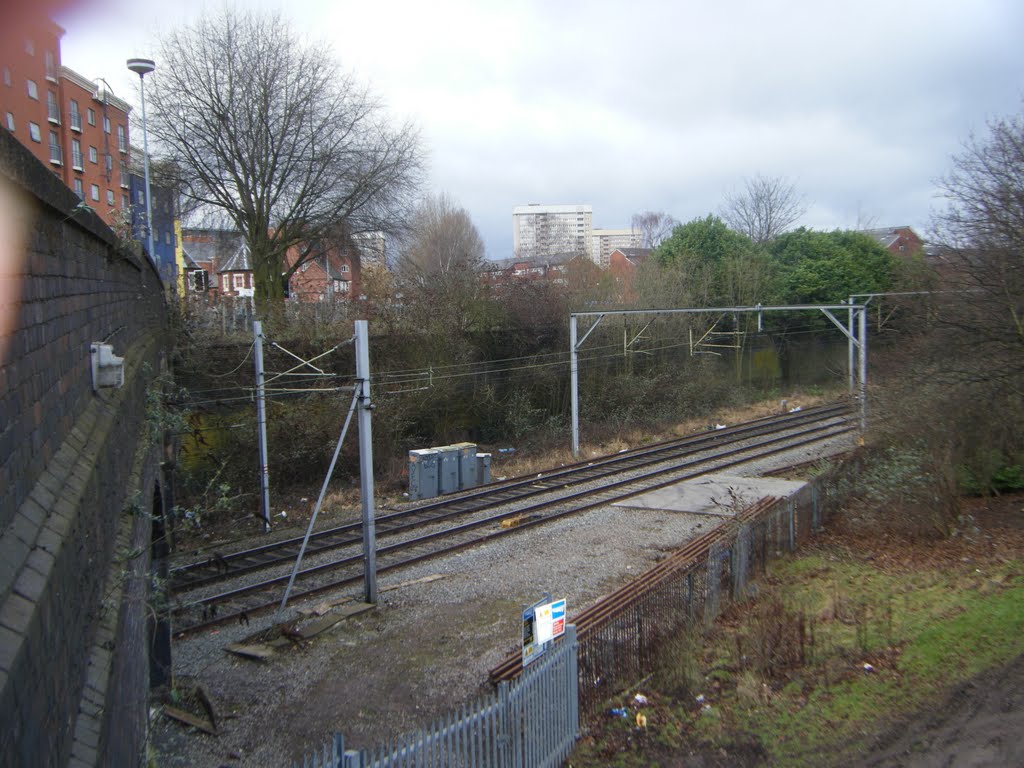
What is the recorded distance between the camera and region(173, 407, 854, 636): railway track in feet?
39.5

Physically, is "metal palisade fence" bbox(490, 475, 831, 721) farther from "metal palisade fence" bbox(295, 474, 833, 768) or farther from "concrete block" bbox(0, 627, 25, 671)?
"concrete block" bbox(0, 627, 25, 671)

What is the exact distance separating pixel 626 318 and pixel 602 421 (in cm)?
453

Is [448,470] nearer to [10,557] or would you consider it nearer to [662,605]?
[662,605]

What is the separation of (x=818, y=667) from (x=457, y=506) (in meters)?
10.6

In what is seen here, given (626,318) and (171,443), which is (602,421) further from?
(171,443)

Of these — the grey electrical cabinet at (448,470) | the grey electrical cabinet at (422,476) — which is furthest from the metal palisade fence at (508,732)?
the grey electrical cabinet at (448,470)

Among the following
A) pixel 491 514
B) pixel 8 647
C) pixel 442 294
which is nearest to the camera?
pixel 8 647

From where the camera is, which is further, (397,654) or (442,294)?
(442,294)

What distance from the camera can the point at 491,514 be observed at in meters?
17.3

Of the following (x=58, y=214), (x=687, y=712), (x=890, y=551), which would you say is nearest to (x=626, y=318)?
(x=890, y=551)

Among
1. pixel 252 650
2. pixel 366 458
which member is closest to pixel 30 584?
pixel 252 650

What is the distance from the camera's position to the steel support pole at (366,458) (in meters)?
12.0

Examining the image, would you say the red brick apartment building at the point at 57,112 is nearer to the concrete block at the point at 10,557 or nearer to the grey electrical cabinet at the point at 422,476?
the concrete block at the point at 10,557

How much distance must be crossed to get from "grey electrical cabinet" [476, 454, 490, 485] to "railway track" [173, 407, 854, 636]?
0.93 m
